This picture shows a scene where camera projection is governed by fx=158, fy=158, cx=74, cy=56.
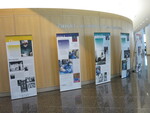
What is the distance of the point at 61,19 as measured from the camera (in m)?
7.09

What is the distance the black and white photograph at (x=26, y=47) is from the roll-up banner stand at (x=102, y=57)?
301 centimetres

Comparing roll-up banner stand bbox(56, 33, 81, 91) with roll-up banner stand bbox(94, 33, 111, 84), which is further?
roll-up banner stand bbox(94, 33, 111, 84)

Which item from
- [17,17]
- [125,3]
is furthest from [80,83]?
[125,3]

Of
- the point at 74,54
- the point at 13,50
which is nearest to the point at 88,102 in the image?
the point at 74,54

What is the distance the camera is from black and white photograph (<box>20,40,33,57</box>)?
608 cm

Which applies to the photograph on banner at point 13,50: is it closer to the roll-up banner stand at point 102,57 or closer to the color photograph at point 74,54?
the color photograph at point 74,54

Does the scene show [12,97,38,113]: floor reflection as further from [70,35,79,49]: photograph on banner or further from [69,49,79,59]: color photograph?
[70,35,79,49]: photograph on banner

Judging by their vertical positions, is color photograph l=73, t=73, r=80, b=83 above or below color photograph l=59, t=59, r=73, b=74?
below

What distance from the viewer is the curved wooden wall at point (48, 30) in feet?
20.9

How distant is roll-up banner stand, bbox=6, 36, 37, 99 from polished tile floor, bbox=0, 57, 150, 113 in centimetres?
38

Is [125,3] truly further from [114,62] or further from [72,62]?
[72,62]

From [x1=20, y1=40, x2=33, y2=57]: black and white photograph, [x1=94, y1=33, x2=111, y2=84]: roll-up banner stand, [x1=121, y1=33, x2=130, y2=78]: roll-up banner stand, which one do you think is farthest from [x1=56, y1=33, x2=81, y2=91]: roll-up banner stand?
[x1=121, y1=33, x2=130, y2=78]: roll-up banner stand

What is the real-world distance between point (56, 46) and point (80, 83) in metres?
1.96

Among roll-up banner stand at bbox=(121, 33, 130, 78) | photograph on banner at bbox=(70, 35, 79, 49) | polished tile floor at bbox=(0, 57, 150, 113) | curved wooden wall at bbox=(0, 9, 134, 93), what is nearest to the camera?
polished tile floor at bbox=(0, 57, 150, 113)
